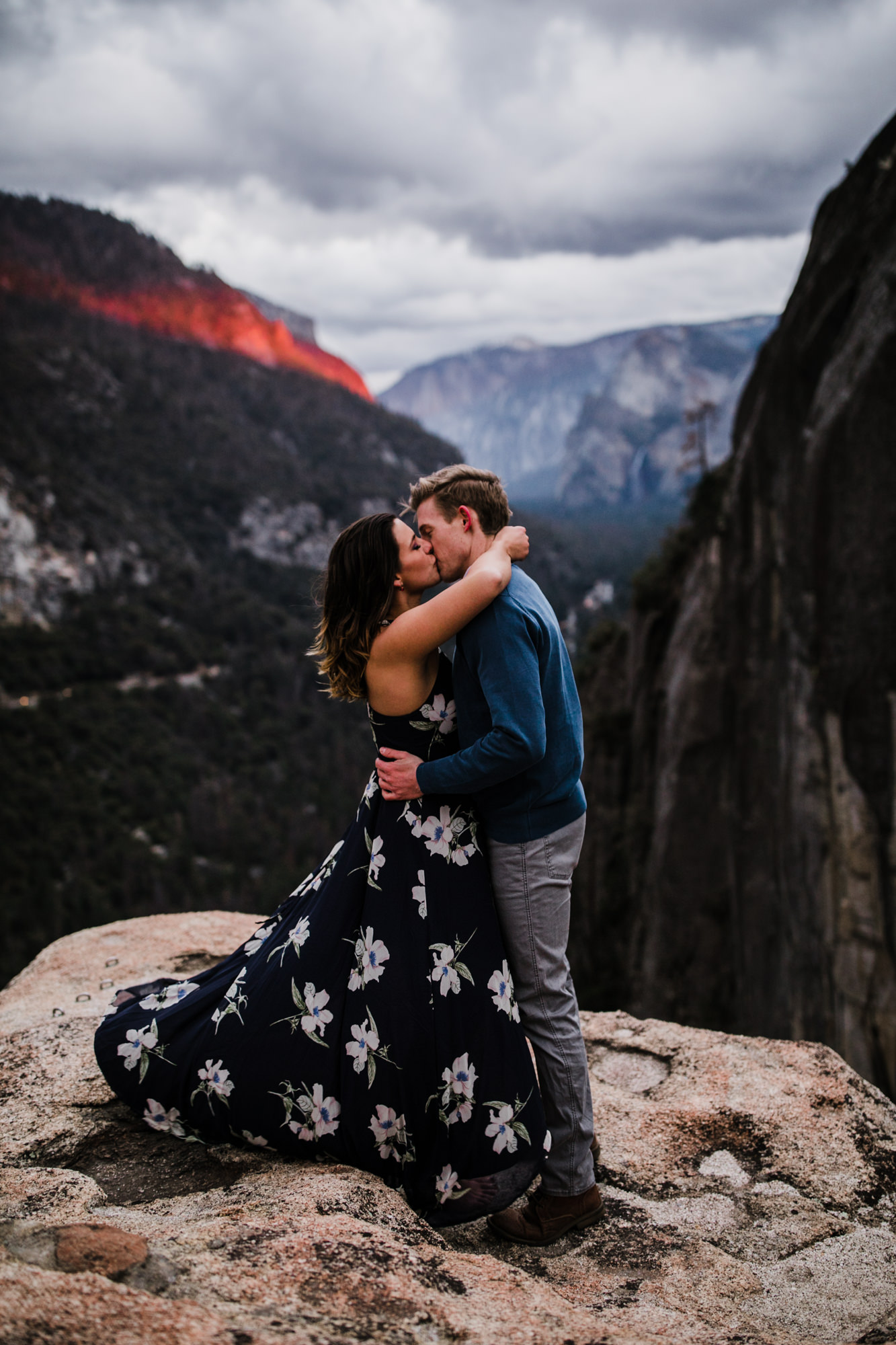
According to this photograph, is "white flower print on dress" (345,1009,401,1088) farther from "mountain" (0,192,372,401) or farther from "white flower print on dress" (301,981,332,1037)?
"mountain" (0,192,372,401)

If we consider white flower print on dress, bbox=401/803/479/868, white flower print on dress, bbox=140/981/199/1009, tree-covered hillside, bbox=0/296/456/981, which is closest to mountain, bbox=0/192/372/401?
tree-covered hillside, bbox=0/296/456/981

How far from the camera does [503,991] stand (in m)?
3.03

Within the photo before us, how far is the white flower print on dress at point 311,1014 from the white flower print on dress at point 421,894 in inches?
18.1

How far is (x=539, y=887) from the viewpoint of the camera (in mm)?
3043

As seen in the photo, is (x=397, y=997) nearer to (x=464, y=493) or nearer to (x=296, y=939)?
(x=296, y=939)

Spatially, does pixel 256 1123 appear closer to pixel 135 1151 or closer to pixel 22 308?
pixel 135 1151

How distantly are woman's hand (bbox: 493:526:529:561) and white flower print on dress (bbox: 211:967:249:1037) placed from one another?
1883mm

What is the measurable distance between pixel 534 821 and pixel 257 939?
1328mm

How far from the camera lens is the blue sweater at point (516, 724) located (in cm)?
279

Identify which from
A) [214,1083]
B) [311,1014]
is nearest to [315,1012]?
[311,1014]

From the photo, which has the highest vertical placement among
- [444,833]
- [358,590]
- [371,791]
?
[358,590]

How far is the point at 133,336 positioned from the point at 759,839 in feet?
378

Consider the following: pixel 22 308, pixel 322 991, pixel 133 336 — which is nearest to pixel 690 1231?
pixel 322 991

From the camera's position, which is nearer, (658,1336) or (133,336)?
(658,1336)
